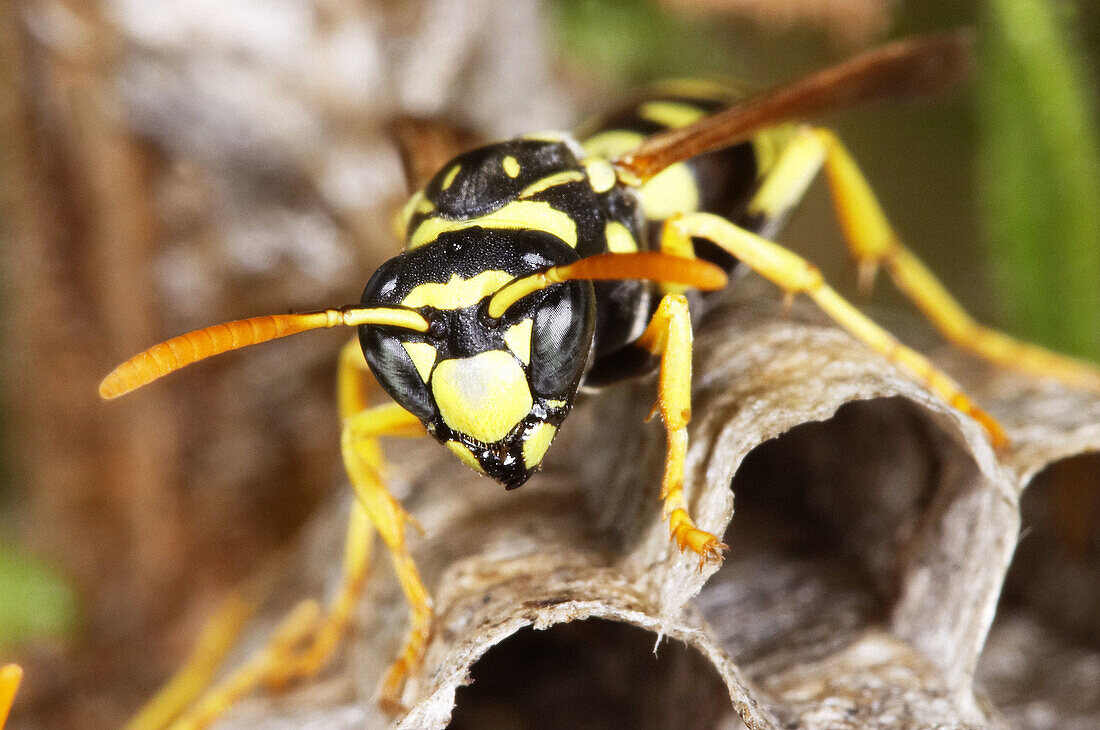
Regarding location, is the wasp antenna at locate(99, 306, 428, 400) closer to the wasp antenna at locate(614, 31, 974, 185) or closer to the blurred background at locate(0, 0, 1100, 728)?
the wasp antenna at locate(614, 31, 974, 185)

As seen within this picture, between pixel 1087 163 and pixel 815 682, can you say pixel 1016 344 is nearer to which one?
pixel 1087 163

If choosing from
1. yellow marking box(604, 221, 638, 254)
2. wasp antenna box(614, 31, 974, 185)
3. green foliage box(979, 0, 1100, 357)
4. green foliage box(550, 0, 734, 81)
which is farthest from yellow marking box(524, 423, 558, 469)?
green foliage box(550, 0, 734, 81)

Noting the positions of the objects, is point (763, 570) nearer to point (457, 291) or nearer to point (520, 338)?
point (520, 338)

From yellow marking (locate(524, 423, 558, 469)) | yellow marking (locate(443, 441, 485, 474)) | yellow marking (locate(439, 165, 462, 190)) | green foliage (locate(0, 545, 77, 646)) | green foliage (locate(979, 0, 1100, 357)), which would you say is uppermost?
green foliage (locate(0, 545, 77, 646))

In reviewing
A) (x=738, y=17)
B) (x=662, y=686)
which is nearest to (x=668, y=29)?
(x=738, y=17)

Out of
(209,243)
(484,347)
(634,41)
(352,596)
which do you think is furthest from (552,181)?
(634,41)
